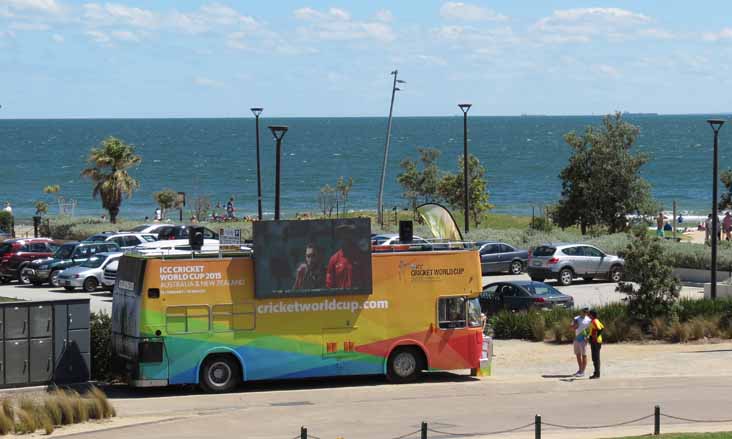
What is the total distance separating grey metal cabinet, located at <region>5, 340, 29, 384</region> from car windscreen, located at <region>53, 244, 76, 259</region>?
18.7 m

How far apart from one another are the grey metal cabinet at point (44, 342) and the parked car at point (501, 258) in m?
21.4

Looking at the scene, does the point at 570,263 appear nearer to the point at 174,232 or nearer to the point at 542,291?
the point at 542,291

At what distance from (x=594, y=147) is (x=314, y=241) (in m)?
30.6

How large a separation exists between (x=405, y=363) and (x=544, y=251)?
16955 millimetres

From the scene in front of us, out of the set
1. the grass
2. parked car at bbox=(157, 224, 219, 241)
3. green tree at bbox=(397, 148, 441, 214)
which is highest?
green tree at bbox=(397, 148, 441, 214)

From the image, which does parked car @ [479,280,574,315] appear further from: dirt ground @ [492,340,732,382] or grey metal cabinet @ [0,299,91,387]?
grey metal cabinet @ [0,299,91,387]

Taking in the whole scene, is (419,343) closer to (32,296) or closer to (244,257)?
(244,257)

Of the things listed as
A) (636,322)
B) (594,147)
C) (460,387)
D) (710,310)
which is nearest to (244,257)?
(460,387)

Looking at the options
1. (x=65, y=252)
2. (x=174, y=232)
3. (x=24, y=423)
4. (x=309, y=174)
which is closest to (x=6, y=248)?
(x=65, y=252)

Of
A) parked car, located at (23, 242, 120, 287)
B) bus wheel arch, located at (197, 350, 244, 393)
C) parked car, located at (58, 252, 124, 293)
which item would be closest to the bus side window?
bus wheel arch, located at (197, 350, 244, 393)

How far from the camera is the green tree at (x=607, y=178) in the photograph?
1966 inches

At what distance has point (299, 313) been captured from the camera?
2192cm

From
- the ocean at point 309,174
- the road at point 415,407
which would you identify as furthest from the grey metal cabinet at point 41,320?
→ the ocean at point 309,174

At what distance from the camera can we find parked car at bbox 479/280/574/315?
1218 inches
